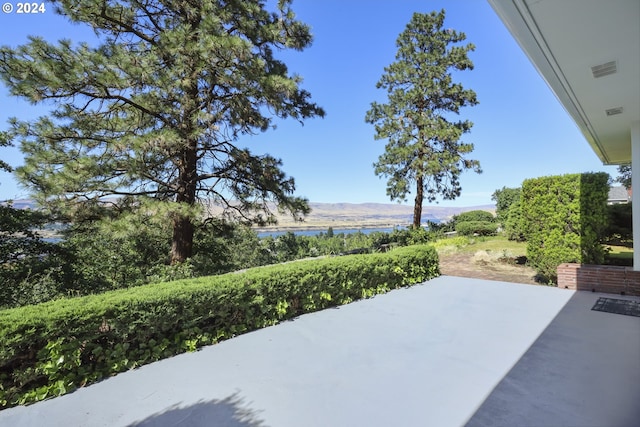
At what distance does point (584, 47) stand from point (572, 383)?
368 cm

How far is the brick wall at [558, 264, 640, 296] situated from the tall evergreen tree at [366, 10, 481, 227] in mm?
8666

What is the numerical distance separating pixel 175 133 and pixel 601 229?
9402mm

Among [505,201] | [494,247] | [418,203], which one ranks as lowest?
[494,247]

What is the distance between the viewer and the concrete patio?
243 centimetres

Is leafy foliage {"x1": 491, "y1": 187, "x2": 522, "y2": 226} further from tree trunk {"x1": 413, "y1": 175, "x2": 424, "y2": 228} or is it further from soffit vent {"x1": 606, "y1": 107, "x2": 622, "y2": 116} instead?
soffit vent {"x1": 606, "y1": 107, "x2": 622, "y2": 116}

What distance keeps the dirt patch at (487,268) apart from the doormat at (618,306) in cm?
161

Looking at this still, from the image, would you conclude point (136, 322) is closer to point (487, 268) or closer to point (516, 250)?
point (487, 268)

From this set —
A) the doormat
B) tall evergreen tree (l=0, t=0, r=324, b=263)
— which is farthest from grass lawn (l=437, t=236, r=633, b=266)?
tall evergreen tree (l=0, t=0, r=324, b=263)

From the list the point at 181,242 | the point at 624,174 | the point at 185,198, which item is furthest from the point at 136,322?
the point at 624,174

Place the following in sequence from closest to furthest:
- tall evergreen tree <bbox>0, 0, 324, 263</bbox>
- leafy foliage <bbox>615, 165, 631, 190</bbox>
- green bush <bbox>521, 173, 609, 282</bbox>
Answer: tall evergreen tree <bbox>0, 0, 324, 263</bbox> → green bush <bbox>521, 173, 609, 282</bbox> → leafy foliage <bbox>615, 165, 631, 190</bbox>

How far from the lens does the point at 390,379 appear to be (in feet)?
9.81

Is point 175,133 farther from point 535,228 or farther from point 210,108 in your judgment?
point 535,228

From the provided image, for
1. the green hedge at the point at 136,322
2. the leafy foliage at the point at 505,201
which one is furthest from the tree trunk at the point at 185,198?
the leafy foliage at the point at 505,201

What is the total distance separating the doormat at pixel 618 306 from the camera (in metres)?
4.95
